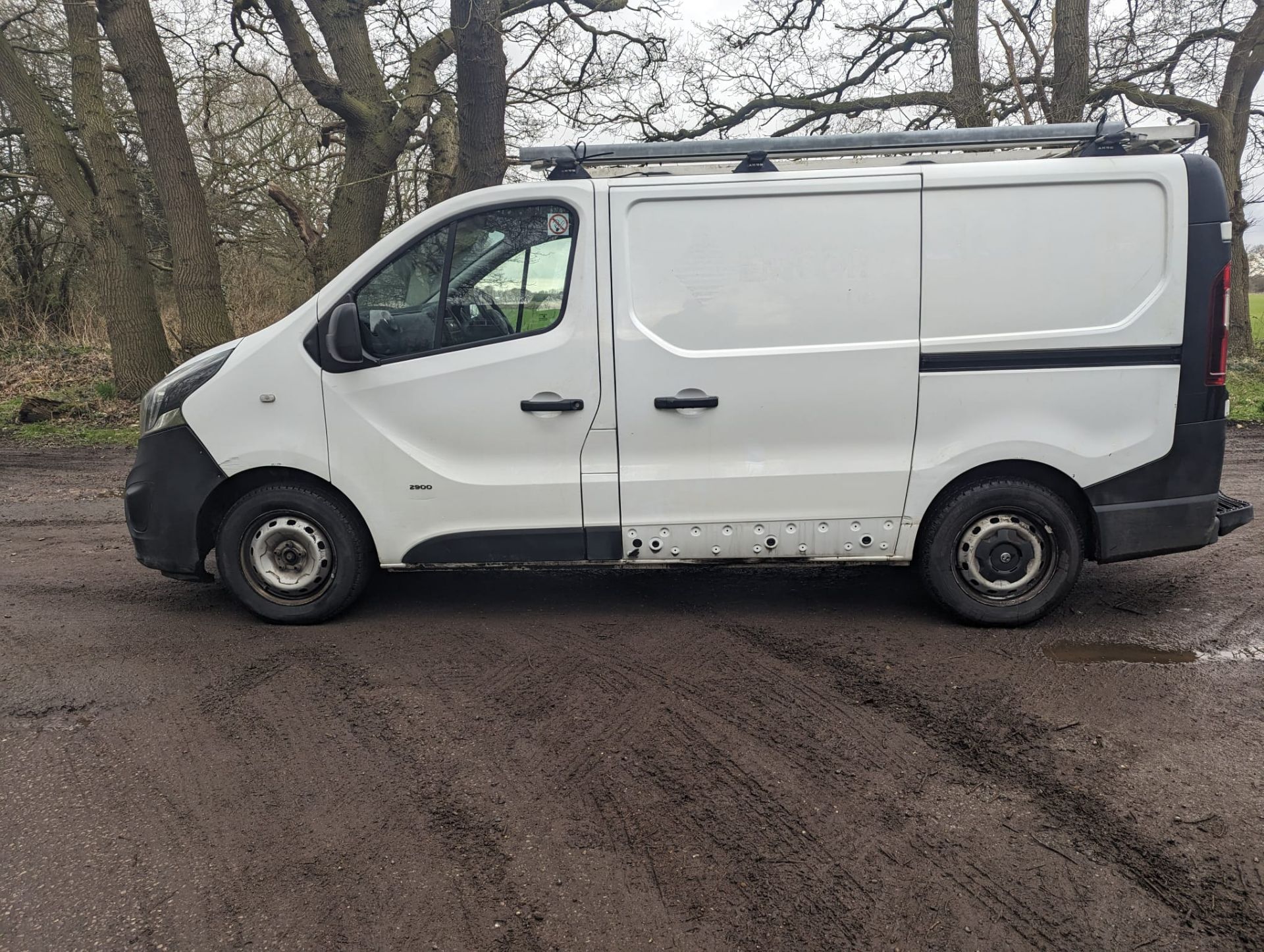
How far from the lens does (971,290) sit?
4.75 metres

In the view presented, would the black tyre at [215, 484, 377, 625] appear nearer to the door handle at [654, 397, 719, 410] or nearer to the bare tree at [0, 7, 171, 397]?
the door handle at [654, 397, 719, 410]

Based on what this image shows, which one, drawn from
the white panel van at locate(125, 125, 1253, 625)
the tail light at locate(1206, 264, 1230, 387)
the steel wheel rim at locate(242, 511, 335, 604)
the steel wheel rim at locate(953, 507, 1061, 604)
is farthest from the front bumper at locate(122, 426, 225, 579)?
the tail light at locate(1206, 264, 1230, 387)

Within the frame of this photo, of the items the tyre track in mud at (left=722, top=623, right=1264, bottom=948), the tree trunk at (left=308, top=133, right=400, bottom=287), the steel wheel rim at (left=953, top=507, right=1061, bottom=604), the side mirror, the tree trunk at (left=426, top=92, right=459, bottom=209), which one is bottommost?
the tyre track in mud at (left=722, top=623, right=1264, bottom=948)

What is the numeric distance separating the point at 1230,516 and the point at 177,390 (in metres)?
5.55

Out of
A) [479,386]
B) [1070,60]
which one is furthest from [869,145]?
[1070,60]

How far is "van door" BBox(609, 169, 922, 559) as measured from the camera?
478 centimetres

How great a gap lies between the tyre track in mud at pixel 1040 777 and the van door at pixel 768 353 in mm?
771

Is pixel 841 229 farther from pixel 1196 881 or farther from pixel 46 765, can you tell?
pixel 46 765

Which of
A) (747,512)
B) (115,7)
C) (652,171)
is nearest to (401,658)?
(747,512)

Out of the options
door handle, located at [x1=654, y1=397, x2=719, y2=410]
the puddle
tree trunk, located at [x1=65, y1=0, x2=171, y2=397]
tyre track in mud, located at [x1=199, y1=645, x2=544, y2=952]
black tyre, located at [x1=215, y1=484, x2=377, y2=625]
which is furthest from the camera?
tree trunk, located at [x1=65, y1=0, x2=171, y2=397]

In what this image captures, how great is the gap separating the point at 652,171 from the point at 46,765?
3.80 m

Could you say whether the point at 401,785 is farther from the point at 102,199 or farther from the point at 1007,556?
the point at 102,199

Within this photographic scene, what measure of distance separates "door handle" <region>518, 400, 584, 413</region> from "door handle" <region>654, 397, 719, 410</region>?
42 centimetres

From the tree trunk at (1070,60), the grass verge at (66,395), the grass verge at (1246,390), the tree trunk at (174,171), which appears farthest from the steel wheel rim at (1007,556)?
the tree trunk at (174,171)
